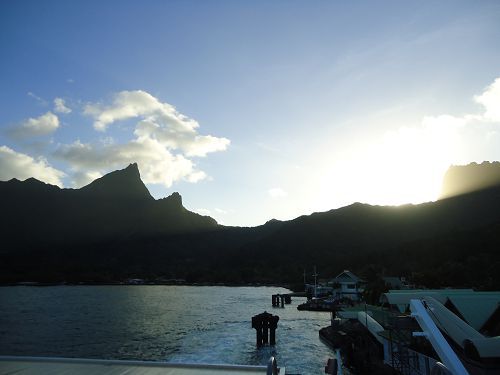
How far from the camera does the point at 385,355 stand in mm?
30016

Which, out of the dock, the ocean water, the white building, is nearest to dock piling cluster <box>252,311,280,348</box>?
the ocean water

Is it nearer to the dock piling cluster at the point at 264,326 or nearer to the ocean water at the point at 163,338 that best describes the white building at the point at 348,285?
the ocean water at the point at 163,338

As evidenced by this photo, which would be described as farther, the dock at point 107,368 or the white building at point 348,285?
the white building at point 348,285

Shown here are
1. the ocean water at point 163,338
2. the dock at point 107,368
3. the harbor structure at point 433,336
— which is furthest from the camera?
the ocean water at point 163,338

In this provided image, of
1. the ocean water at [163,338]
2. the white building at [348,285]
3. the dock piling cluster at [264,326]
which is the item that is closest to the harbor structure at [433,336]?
the ocean water at [163,338]

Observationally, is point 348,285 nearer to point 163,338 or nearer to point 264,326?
point 264,326

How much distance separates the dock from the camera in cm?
954

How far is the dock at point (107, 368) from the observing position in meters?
9.54

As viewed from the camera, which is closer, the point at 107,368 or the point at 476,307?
the point at 107,368

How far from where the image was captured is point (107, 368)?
32.8ft

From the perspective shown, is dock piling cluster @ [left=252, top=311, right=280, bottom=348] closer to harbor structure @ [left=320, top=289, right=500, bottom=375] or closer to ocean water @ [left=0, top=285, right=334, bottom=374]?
ocean water @ [left=0, top=285, right=334, bottom=374]

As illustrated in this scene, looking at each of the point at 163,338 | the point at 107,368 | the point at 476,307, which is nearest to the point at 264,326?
the point at 163,338

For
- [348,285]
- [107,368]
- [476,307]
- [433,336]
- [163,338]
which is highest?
[433,336]

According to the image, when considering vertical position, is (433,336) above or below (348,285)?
above
